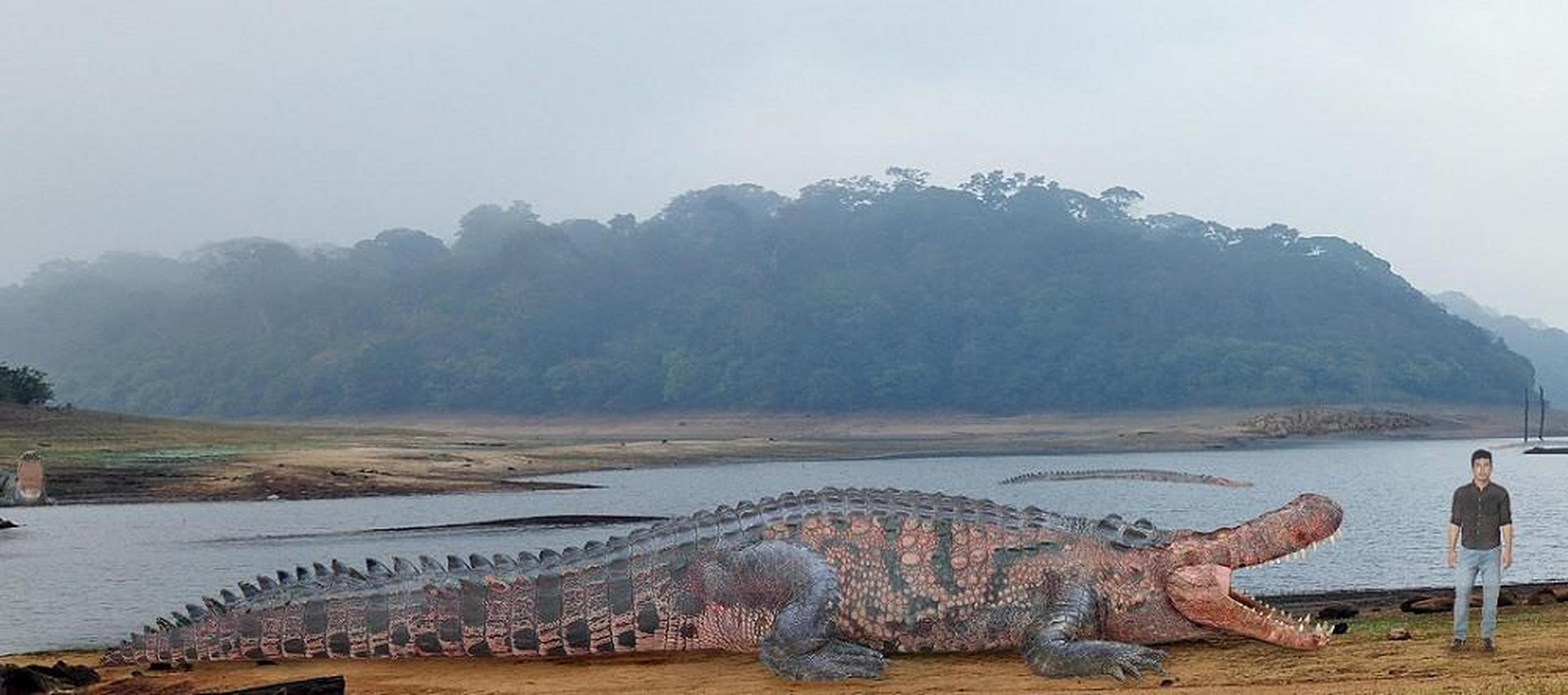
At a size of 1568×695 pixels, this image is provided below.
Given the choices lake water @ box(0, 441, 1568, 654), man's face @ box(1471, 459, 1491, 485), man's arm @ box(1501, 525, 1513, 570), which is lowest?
lake water @ box(0, 441, 1568, 654)

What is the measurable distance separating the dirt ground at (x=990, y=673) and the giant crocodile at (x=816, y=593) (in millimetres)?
193

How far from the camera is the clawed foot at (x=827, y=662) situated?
37.1 feet

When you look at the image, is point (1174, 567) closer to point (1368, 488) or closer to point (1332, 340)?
point (1368, 488)

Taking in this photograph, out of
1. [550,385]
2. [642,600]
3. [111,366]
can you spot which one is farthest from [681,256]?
[642,600]

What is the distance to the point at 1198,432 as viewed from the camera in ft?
351

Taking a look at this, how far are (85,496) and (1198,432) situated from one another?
80555mm

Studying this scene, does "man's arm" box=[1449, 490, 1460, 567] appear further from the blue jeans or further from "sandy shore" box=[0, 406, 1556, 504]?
"sandy shore" box=[0, 406, 1556, 504]

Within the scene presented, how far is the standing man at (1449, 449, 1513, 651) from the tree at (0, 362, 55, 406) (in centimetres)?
6246

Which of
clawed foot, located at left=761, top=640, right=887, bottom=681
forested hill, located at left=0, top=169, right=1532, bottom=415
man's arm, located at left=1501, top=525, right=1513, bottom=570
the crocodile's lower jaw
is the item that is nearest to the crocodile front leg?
the crocodile's lower jaw

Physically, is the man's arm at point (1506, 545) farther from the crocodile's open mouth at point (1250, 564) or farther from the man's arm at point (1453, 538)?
the crocodile's open mouth at point (1250, 564)

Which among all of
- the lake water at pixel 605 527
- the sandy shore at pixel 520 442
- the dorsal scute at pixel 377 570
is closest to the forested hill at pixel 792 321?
the sandy shore at pixel 520 442

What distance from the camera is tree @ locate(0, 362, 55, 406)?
64812mm

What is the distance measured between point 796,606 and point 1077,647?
86.3 inches

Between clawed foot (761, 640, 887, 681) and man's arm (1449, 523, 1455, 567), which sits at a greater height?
man's arm (1449, 523, 1455, 567)
